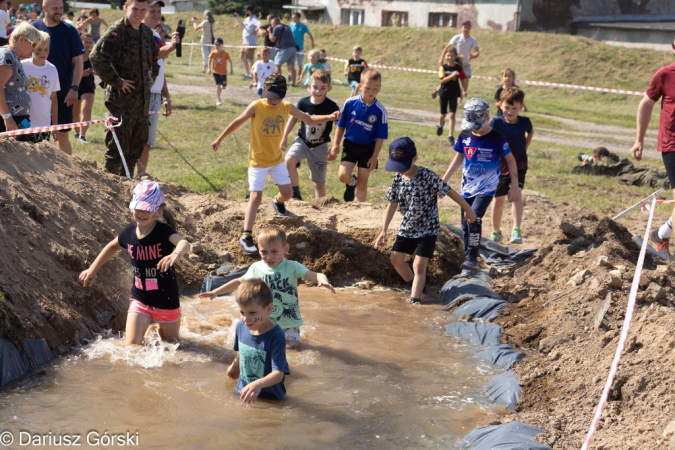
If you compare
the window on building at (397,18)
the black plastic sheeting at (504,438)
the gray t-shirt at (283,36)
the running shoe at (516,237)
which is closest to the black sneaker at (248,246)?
the running shoe at (516,237)

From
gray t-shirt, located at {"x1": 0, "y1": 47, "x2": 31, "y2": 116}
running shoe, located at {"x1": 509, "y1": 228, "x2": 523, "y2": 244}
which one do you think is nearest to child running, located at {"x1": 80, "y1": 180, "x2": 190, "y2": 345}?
gray t-shirt, located at {"x1": 0, "y1": 47, "x2": 31, "y2": 116}

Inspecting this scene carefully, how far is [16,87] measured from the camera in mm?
8391

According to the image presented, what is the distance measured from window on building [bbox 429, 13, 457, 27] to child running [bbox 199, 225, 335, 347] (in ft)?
115

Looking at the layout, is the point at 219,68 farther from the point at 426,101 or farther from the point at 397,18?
the point at 397,18

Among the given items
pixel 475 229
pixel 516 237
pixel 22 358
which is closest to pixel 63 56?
pixel 22 358

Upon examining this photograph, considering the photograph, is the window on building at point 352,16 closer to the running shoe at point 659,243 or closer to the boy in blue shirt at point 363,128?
the boy in blue shirt at point 363,128

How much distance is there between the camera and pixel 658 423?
15.4ft

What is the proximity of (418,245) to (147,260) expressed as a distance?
2815 mm

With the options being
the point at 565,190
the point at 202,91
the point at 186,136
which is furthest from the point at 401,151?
the point at 202,91

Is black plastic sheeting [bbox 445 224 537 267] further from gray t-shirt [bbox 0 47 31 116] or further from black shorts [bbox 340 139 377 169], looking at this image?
gray t-shirt [bbox 0 47 31 116]

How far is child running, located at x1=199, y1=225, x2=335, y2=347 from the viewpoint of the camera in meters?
5.87

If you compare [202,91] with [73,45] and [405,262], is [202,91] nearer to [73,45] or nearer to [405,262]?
[73,45]

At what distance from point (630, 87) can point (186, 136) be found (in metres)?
17.4

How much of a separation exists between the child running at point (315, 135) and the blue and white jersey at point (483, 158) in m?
1.75
